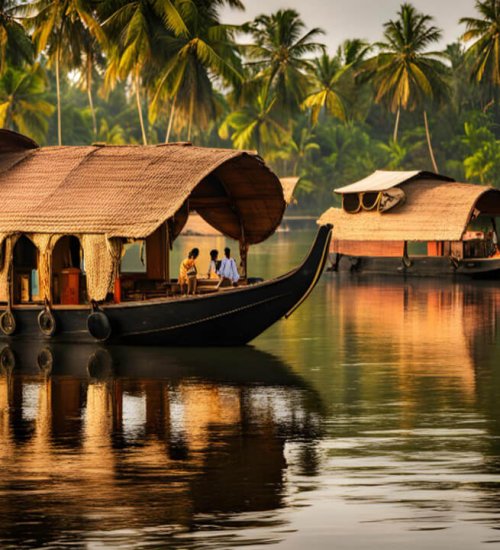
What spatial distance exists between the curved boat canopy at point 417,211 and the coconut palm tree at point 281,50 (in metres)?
22.4

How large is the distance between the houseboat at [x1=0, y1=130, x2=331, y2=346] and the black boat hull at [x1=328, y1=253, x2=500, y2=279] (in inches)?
586

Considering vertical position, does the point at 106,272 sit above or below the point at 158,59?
below

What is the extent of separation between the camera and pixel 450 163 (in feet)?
255

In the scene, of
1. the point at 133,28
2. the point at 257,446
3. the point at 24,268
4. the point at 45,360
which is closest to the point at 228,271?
the point at 24,268

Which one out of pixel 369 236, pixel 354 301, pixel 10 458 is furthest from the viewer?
pixel 369 236

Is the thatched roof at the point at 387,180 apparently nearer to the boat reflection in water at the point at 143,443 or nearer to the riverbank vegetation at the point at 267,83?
the riverbank vegetation at the point at 267,83

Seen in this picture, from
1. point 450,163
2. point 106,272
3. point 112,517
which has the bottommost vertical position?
point 112,517

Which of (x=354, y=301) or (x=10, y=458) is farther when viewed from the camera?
(x=354, y=301)

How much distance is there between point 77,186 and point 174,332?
2376 millimetres

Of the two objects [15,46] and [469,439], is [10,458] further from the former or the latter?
[15,46]

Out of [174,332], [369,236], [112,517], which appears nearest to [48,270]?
[174,332]

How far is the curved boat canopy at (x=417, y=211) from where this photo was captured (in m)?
34.0

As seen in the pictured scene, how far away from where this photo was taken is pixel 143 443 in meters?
11.4

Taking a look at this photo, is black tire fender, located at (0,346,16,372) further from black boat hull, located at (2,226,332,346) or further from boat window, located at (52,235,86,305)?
boat window, located at (52,235,86,305)
